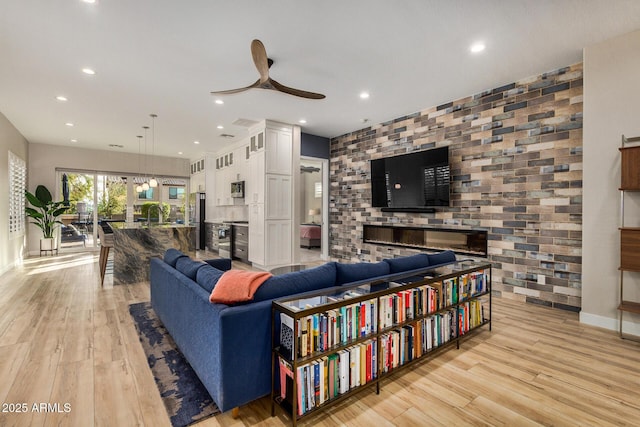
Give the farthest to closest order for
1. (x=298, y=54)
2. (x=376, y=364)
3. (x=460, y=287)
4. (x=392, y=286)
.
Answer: (x=298, y=54), (x=460, y=287), (x=392, y=286), (x=376, y=364)

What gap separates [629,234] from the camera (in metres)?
2.76

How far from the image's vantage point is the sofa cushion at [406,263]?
254 cm

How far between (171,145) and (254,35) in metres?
5.90

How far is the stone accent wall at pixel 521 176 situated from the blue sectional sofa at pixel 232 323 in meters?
2.39

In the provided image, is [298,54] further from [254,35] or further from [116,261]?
[116,261]

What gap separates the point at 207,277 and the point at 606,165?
391 cm

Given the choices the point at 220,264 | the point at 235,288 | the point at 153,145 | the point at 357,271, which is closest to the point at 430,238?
the point at 357,271

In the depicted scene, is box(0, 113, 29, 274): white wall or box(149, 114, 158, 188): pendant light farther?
box(149, 114, 158, 188): pendant light

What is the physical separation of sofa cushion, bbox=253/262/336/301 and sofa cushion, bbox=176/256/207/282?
0.71m

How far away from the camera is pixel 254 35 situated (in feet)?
9.65

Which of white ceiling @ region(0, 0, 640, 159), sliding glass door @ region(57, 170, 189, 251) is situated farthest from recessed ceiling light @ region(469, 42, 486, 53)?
sliding glass door @ region(57, 170, 189, 251)

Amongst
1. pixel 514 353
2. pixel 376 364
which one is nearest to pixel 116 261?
pixel 376 364

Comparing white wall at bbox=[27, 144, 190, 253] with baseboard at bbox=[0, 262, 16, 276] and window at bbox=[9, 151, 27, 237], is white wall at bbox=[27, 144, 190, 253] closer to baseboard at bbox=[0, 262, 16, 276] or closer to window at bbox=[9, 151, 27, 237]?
window at bbox=[9, 151, 27, 237]

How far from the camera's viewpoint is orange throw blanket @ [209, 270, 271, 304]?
1.73m
